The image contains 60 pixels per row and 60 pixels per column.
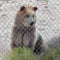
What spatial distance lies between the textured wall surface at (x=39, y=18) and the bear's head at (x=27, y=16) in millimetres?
491

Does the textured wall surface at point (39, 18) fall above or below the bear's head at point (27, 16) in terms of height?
below

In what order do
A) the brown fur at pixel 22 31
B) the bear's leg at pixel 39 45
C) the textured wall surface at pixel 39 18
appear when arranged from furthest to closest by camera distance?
1. the textured wall surface at pixel 39 18
2. the bear's leg at pixel 39 45
3. the brown fur at pixel 22 31

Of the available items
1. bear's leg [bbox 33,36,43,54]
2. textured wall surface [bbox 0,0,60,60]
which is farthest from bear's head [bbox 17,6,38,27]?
textured wall surface [bbox 0,0,60,60]

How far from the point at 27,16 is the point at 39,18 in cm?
89

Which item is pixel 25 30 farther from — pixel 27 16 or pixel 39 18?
pixel 39 18

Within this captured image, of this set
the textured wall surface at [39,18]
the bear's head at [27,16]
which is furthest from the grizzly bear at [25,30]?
the textured wall surface at [39,18]

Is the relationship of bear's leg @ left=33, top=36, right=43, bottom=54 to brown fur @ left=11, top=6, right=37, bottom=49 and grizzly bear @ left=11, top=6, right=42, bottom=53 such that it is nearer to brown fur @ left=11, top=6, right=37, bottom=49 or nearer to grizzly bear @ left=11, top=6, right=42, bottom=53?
grizzly bear @ left=11, top=6, right=42, bottom=53

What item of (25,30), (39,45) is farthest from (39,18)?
(25,30)

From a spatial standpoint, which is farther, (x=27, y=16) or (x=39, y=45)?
(x=39, y=45)

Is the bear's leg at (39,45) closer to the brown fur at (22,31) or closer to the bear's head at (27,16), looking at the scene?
the brown fur at (22,31)

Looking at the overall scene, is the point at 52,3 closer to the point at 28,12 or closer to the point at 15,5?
the point at 15,5

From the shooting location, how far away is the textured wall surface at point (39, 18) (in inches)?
218

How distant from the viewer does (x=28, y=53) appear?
4086 millimetres

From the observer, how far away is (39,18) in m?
5.82
